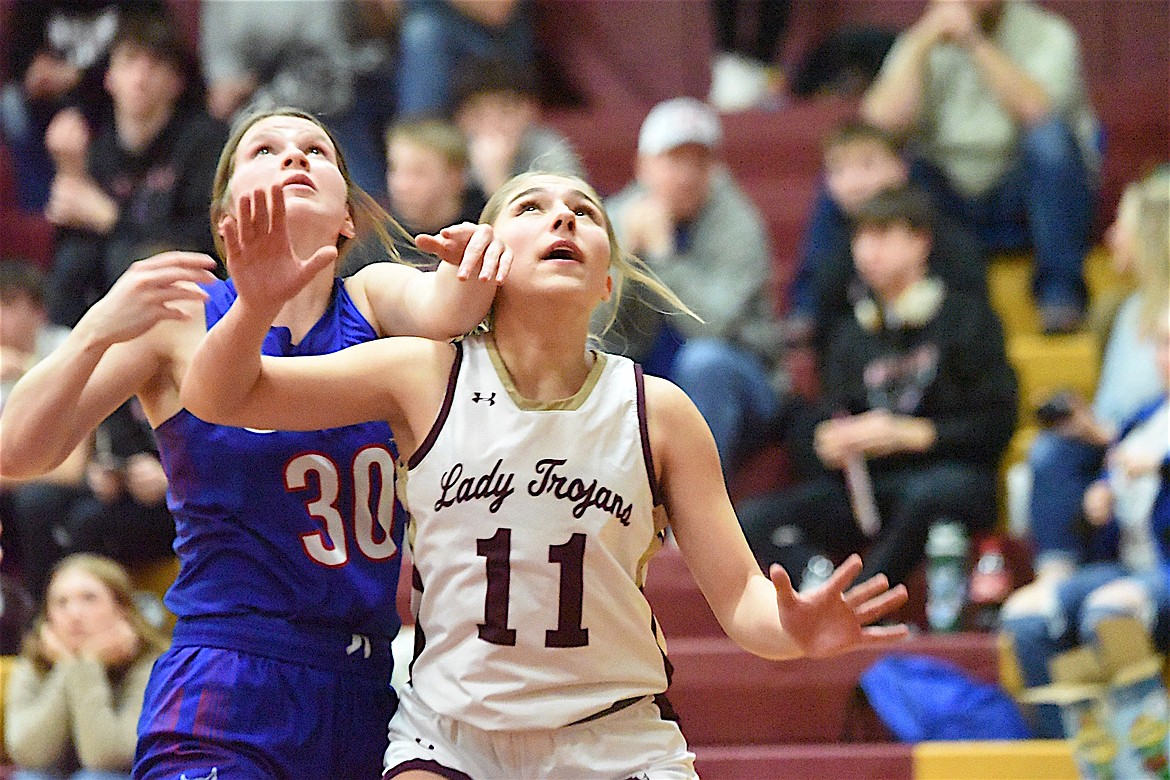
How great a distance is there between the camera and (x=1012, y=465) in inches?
234

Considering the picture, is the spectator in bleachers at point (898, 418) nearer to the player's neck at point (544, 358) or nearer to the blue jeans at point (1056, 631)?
the blue jeans at point (1056, 631)

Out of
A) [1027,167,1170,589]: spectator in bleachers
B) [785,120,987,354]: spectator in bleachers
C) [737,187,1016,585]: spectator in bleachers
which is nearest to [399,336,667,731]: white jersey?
[737,187,1016,585]: spectator in bleachers

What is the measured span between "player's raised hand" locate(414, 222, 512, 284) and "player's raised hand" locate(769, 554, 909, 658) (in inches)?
24.9

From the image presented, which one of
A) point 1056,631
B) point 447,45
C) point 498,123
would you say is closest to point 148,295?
point 1056,631

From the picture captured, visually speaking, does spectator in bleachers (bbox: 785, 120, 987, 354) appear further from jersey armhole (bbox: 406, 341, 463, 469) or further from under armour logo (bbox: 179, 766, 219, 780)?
under armour logo (bbox: 179, 766, 219, 780)

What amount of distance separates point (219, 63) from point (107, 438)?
252 centimetres

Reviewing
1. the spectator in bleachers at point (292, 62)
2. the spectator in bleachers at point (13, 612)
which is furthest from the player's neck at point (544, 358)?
the spectator in bleachers at point (292, 62)

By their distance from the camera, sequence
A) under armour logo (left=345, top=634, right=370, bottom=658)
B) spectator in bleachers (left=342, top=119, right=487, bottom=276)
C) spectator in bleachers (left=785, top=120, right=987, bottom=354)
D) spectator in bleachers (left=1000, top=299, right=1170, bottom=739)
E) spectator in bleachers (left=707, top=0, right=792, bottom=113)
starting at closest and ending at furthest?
1. under armour logo (left=345, top=634, right=370, bottom=658)
2. spectator in bleachers (left=1000, top=299, right=1170, bottom=739)
3. spectator in bleachers (left=342, top=119, right=487, bottom=276)
4. spectator in bleachers (left=785, top=120, right=987, bottom=354)
5. spectator in bleachers (left=707, top=0, right=792, bottom=113)

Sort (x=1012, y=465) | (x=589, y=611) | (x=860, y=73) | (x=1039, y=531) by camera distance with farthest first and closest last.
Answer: (x=860, y=73), (x=1012, y=465), (x=1039, y=531), (x=589, y=611)

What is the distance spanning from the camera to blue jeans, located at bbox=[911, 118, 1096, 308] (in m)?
6.68

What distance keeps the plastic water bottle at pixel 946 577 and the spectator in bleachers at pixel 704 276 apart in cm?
78

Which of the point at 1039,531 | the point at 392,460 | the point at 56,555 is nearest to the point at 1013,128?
the point at 1039,531

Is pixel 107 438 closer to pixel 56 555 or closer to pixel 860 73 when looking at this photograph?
pixel 56 555

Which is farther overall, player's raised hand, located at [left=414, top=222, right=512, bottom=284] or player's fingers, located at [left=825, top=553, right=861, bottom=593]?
player's raised hand, located at [left=414, top=222, right=512, bottom=284]
